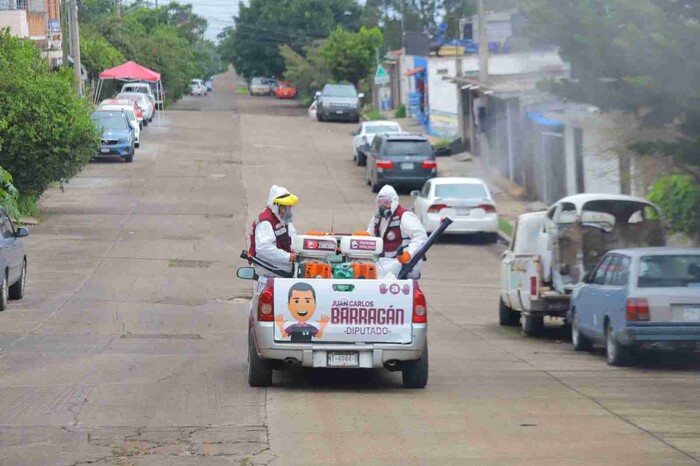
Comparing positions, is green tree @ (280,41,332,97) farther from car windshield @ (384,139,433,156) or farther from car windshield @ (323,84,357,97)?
car windshield @ (384,139,433,156)

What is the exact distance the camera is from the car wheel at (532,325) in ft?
61.2

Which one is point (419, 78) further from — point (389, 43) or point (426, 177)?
point (389, 43)

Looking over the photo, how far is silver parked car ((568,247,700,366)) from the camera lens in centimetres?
1419

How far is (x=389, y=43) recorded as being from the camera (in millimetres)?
89938

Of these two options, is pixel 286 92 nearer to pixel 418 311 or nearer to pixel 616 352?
pixel 616 352

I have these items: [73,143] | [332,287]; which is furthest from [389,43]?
[332,287]

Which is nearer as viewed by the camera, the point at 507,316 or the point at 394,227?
the point at 394,227

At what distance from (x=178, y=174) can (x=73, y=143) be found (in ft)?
31.9

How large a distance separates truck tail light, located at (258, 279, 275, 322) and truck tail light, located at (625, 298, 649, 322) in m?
4.63

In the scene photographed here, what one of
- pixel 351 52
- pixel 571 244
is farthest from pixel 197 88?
pixel 571 244

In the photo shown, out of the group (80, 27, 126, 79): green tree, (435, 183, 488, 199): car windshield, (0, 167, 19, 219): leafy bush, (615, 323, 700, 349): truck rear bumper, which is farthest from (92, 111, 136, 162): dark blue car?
(615, 323, 700, 349): truck rear bumper

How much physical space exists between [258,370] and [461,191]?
18855 millimetres

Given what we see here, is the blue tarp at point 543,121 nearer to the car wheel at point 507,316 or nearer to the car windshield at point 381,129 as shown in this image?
the car wheel at point 507,316

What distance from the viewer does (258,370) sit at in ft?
40.4
